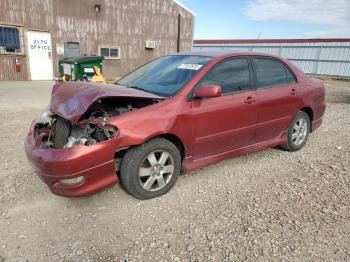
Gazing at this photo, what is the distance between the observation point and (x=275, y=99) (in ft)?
14.7

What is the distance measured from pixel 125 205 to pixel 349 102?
32.6 feet

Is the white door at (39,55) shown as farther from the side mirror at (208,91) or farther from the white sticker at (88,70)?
the side mirror at (208,91)

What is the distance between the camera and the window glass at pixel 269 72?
4.37 meters

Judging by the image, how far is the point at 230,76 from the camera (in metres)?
4.04

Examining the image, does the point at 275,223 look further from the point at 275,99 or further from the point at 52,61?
the point at 52,61

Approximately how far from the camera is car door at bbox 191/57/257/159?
3689 millimetres

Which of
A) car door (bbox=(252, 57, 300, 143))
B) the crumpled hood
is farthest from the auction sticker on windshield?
car door (bbox=(252, 57, 300, 143))

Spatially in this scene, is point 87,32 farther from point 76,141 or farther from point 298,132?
point 76,141

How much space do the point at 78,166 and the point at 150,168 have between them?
809 millimetres

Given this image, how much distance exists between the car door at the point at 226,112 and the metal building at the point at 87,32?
13.1 m

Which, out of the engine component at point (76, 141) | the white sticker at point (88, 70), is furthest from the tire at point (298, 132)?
the white sticker at point (88, 70)

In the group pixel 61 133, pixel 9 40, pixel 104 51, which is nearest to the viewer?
pixel 61 133

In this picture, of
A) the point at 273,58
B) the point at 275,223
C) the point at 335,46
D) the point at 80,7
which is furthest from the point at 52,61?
the point at 335,46

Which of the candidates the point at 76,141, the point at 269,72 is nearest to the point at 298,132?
the point at 269,72
